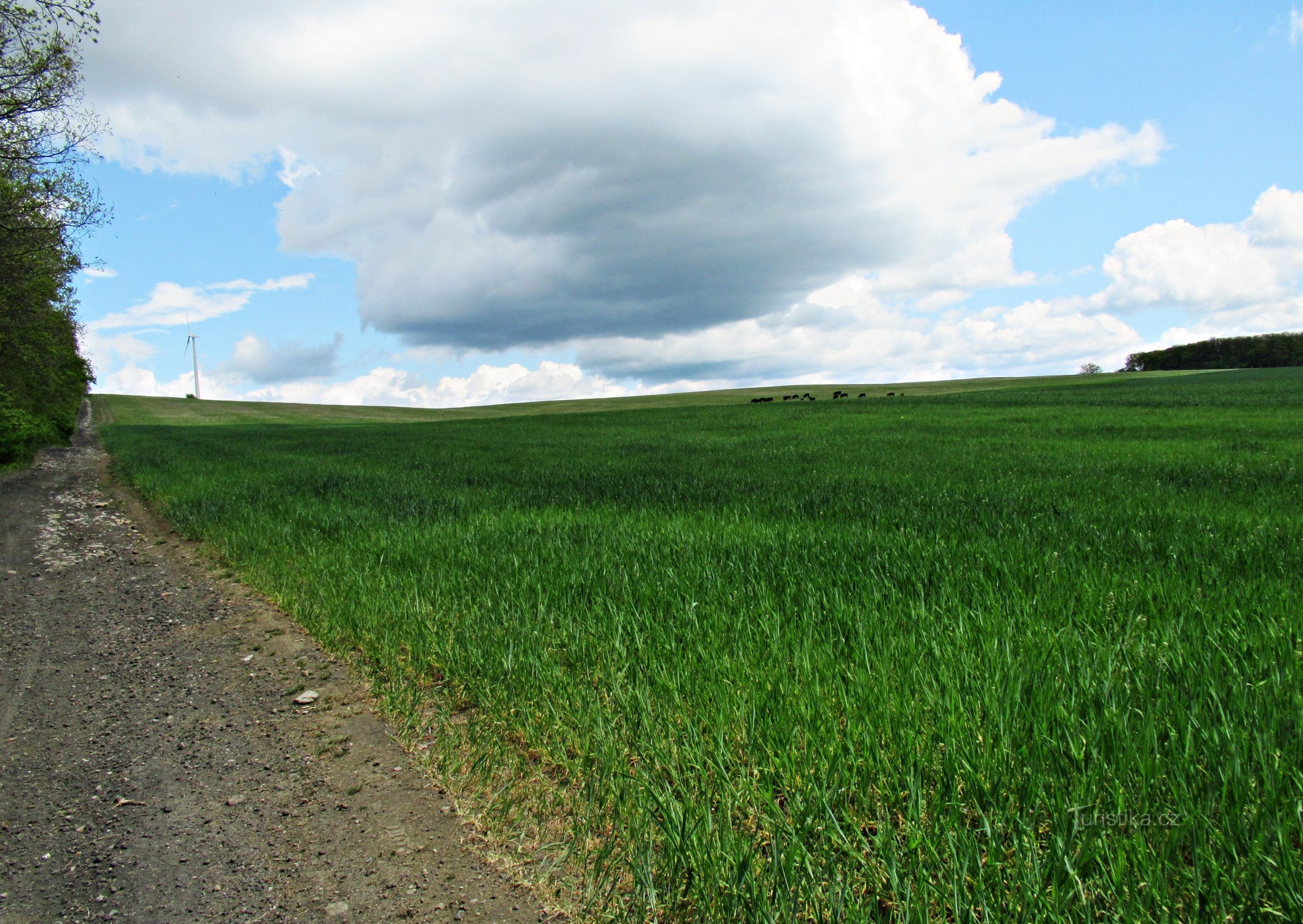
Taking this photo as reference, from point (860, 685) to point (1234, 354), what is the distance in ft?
436

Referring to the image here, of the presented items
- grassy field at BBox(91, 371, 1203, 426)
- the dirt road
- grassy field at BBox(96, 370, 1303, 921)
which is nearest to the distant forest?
grassy field at BBox(91, 371, 1203, 426)

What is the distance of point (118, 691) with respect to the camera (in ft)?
15.6

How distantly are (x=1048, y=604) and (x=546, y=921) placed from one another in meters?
3.61

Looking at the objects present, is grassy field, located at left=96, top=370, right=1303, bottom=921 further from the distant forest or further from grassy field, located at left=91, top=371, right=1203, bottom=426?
the distant forest

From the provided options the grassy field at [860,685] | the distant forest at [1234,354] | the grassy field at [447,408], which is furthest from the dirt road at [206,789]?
the distant forest at [1234,354]

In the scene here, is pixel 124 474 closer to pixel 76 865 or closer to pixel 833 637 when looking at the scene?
pixel 76 865

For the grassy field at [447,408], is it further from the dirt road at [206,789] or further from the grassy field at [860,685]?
the dirt road at [206,789]

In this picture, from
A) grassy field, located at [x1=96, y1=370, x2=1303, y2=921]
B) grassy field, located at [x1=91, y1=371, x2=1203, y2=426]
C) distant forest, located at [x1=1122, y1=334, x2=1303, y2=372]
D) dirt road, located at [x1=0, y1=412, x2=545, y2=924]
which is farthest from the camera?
distant forest, located at [x1=1122, y1=334, x2=1303, y2=372]

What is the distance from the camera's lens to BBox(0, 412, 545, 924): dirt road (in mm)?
2662

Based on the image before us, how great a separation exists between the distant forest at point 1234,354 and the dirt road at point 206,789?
11410cm

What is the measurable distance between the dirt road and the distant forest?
114m

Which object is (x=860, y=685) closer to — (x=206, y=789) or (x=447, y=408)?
(x=206, y=789)

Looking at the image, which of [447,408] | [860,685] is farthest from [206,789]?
[447,408]

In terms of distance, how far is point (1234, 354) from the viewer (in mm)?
101938
